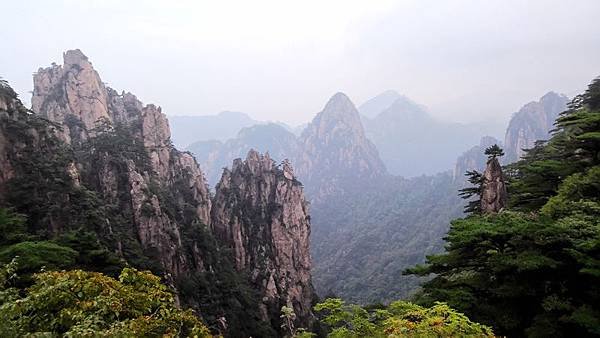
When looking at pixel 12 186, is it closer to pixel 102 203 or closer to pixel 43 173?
pixel 43 173

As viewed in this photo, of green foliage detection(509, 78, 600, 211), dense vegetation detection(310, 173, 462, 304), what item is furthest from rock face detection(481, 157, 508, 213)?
dense vegetation detection(310, 173, 462, 304)

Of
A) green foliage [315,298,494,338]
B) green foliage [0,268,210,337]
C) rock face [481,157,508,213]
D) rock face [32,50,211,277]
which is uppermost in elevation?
rock face [32,50,211,277]

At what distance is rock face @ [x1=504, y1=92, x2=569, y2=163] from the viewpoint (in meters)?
173

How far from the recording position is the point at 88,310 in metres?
9.27

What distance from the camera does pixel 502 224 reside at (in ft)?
51.2

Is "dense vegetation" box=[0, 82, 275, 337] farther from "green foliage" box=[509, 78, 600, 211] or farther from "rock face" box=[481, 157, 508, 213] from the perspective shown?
"green foliage" box=[509, 78, 600, 211]

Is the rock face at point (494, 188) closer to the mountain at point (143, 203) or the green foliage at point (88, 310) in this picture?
the mountain at point (143, 203)

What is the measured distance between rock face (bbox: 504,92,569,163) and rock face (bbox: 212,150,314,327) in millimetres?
122963

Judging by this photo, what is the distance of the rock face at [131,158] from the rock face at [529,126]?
13667 cm

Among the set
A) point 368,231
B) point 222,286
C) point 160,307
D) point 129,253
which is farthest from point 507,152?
point 160,307

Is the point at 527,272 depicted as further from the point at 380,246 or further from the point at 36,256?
the point at 380,246

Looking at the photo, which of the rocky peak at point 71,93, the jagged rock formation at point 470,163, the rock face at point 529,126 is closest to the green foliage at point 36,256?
the rocky peak at point 71,93

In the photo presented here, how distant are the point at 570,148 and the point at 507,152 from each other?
174816 mm

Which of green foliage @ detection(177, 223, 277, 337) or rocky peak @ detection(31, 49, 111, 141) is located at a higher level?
rocky peak @ detection(31, 49, 111, 141)
